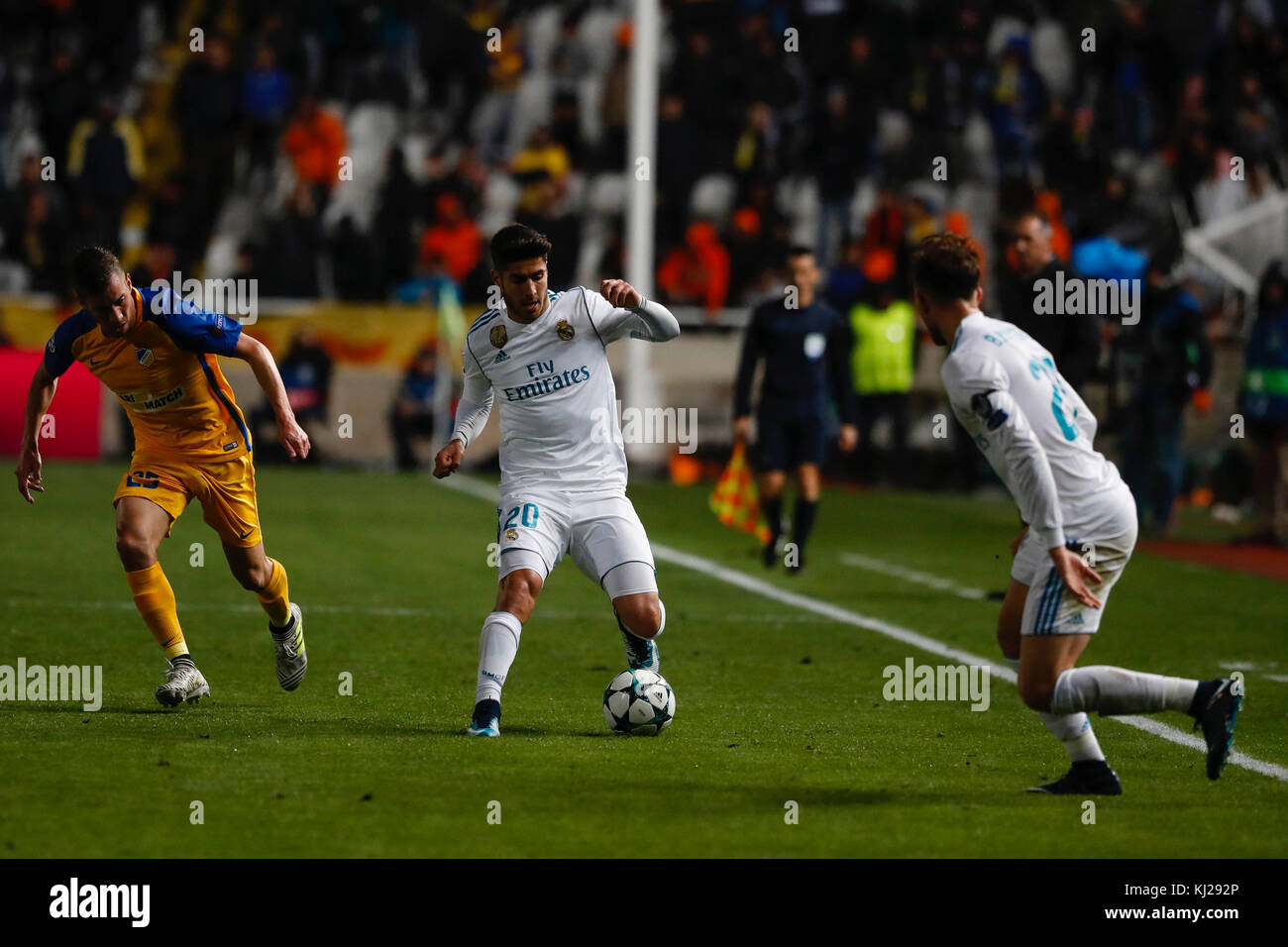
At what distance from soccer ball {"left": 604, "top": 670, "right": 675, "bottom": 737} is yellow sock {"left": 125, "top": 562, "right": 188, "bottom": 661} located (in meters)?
1.88

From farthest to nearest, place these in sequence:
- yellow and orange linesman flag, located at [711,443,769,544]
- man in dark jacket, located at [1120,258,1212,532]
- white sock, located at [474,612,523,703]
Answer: man in dark jacket, located at [1120,258,1212,532]
yellow and orange linesman flag, located at [711,443,769,544]
white sock, located at [474,612,523,703]

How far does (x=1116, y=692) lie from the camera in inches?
260

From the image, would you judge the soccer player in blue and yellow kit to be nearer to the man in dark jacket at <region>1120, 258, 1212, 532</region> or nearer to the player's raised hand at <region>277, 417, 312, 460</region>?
the player's raised hand at <region>277, 417, 312, 460</region>

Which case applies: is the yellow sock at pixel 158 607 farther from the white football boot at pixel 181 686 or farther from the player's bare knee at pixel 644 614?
the player's bare knee at pixel 644 614

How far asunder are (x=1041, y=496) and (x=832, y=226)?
18.7m

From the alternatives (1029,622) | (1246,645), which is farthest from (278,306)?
(1029,622)

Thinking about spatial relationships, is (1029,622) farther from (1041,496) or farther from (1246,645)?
(1246,645)

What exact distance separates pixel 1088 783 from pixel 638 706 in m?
1.84

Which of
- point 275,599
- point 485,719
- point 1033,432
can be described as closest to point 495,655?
point 485,719

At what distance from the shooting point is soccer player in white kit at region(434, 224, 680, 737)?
313 inches

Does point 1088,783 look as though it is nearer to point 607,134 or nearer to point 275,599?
point 275,599

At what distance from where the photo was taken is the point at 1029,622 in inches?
262

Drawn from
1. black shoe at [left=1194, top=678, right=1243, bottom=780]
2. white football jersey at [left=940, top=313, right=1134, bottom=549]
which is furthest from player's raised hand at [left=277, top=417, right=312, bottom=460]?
black shoe at [left=1194, top=678, right=1243, bottom=780]

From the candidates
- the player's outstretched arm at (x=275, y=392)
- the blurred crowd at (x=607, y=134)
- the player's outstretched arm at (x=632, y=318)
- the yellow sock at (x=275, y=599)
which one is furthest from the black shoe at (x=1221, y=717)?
the blurred crowd at (x=607, y=134)
